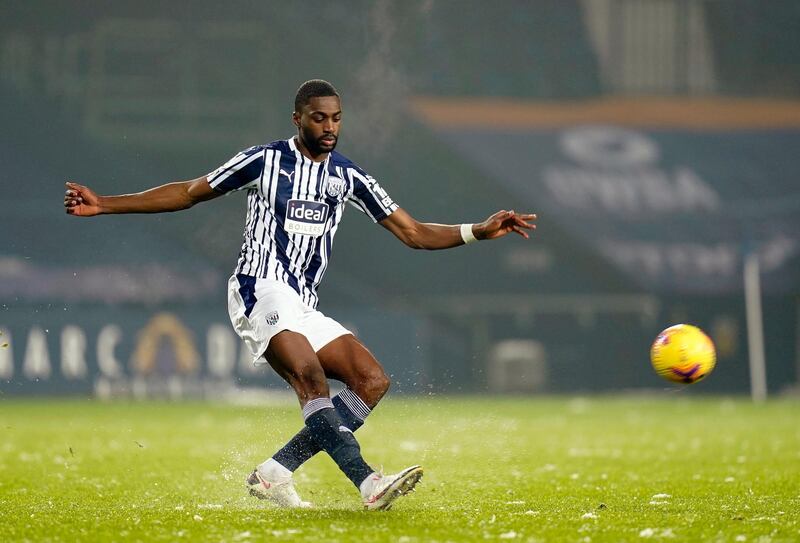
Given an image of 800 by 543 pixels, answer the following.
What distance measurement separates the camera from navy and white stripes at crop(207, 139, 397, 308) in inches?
285

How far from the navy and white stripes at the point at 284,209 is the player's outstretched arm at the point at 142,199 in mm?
102

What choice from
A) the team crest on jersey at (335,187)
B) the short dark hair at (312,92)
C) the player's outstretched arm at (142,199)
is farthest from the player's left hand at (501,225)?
the player's outstretched arm at (142,199)

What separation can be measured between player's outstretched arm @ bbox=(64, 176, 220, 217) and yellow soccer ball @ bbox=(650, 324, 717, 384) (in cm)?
284

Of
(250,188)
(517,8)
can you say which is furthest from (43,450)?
(517,8)

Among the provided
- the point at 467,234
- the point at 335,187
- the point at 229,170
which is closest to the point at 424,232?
the point at 467,234

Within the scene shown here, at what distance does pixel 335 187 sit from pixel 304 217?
0.28m

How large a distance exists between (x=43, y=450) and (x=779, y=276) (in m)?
17.9

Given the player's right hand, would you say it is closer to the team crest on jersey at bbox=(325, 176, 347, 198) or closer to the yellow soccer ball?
the team crest on jersey at bbox=(325, 176, 347, 198)

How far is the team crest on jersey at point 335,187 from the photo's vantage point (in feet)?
24.1

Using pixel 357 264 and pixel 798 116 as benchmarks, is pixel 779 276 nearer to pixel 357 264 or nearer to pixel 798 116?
pixel 798 116

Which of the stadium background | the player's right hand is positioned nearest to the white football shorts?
the player's right hand

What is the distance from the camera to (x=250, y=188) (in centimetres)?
738

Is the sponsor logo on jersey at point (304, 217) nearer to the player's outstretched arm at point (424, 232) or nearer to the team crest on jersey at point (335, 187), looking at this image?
the team crest on jersey at point (335, 187)

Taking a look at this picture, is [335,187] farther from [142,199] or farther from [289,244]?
[142,199]
